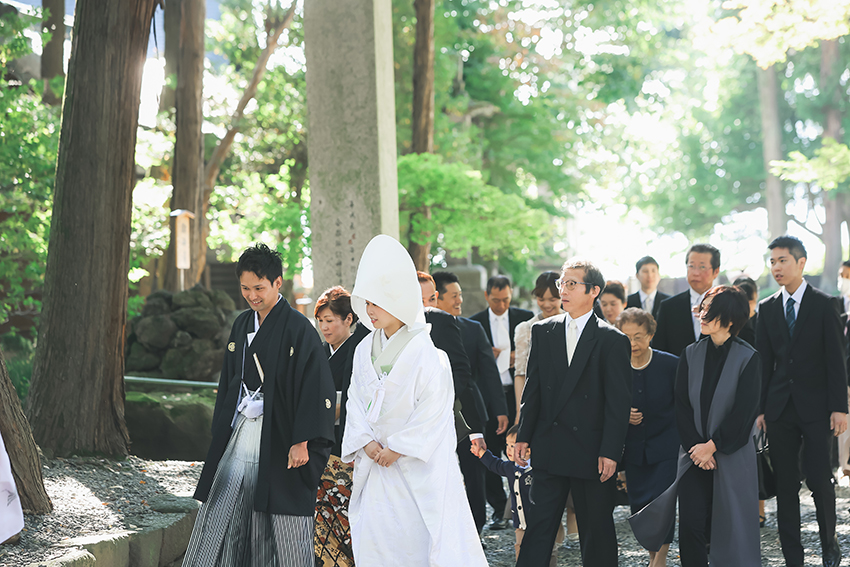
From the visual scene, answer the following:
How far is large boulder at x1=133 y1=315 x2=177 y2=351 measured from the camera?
9867 millimetres

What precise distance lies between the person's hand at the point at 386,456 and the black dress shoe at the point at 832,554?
3.06 metres

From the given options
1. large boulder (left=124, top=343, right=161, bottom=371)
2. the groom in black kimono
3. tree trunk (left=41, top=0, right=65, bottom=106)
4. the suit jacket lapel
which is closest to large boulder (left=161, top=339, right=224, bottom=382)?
large boulder (left=124, top=343, right=161, bottom=371)

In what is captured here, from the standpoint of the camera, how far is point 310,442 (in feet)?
12.8

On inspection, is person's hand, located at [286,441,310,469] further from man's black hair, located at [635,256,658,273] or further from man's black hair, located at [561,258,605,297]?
man's black hair, located at [635,256,658,273]

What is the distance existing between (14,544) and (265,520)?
122 cm

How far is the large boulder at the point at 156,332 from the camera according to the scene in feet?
32.4

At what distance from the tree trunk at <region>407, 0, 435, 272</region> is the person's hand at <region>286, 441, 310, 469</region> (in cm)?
934

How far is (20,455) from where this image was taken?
4379 millimetres

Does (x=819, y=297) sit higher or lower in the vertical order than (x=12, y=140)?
lower

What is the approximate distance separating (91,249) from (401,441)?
3.84 meters

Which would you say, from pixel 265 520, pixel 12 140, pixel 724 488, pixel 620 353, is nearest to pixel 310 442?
pixel 265 520

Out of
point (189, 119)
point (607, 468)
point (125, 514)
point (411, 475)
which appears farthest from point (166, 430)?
point (189, 119)

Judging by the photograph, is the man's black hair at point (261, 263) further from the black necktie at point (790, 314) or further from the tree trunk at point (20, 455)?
the black necktie at point (790, 314)

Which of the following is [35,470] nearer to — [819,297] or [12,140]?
[819,297]
